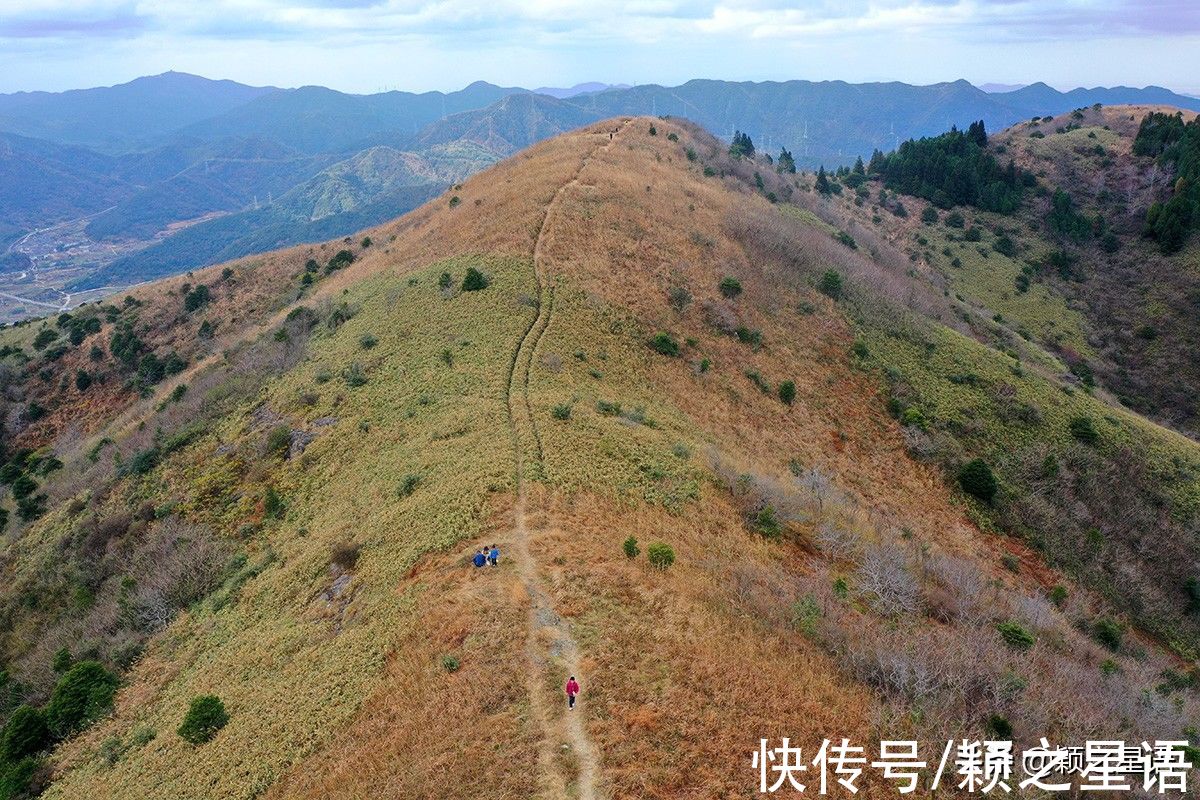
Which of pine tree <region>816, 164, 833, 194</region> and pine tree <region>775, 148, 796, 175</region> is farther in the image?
pine tree <region>775, 148, 796, 175</region>

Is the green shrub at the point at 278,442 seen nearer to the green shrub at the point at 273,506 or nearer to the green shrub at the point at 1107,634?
the green shrub at the point at 273,506

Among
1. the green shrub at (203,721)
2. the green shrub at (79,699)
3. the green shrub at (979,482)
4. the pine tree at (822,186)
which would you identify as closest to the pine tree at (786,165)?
the pine tree at (822,186)

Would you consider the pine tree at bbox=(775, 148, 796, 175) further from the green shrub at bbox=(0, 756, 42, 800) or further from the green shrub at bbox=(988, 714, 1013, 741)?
the green shrub at bbox=(0, 756, 42, 800)

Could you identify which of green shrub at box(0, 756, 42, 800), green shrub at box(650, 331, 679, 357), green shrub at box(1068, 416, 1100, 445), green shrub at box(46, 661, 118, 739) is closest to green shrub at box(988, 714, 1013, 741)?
green shrub at box(650, 331, 679, 357)

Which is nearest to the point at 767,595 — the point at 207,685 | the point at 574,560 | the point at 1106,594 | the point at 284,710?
the point at 574,560

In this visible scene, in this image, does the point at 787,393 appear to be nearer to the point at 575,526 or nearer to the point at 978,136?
the point at 575,526

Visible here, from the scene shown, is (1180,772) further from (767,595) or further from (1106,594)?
(1106,594)
